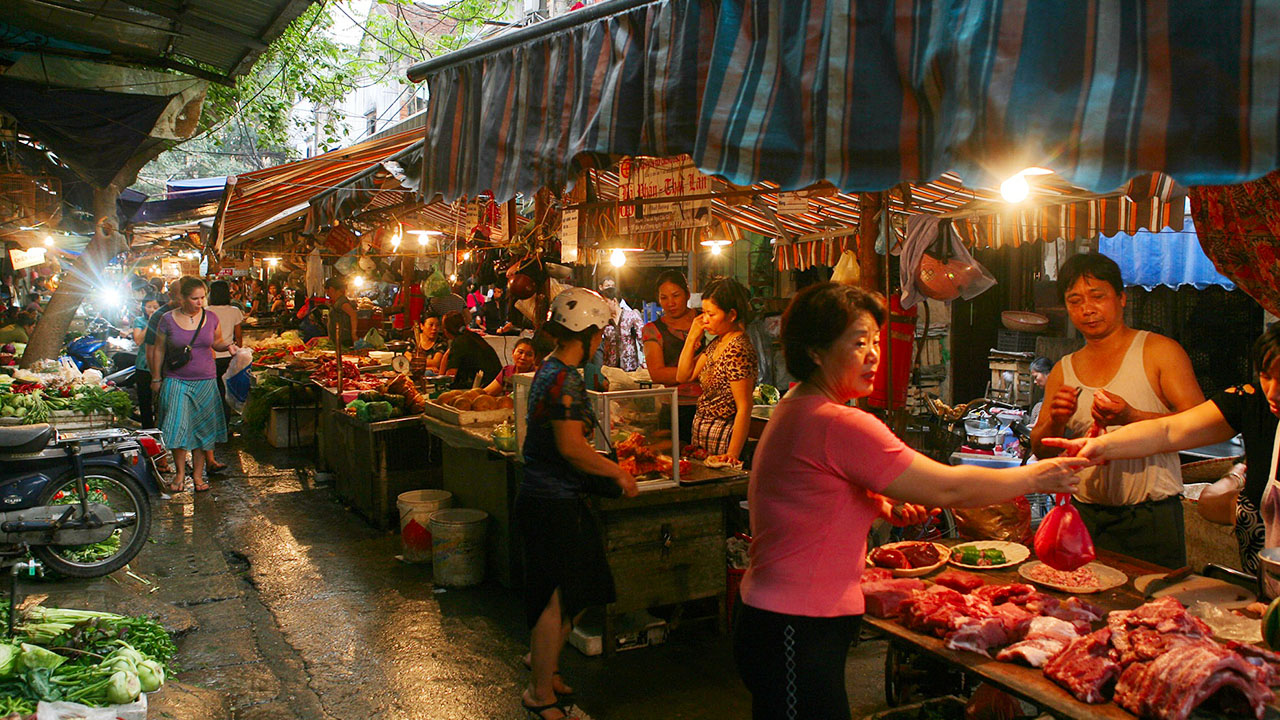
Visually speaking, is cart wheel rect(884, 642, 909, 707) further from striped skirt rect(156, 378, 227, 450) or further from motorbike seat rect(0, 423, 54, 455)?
striped skirt rect(156, 378, 227, 450)

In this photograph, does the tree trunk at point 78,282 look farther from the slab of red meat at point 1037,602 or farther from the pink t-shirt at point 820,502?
the slab of red meat at point 1037,602

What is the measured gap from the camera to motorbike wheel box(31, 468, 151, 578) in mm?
6418

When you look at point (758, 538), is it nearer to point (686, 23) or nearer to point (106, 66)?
point (686, 23)

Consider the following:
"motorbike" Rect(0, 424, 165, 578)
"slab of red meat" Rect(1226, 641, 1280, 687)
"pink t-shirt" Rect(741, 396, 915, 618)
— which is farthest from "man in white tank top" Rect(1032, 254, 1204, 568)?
"motorbike" Rect(0, 424, 165, 578)

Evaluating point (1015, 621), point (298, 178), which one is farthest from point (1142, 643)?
point (298, 178)

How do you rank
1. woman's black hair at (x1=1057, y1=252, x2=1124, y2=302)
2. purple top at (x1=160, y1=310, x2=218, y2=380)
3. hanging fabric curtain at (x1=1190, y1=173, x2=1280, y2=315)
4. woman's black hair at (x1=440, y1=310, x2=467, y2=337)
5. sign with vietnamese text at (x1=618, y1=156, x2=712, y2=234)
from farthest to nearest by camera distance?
woman's black hair at (x1=440, y1=310, x2=467, y2=337) → purple top at (x1=160, y1=310, x2=218, y2=380) → sign with vietnamese text at (x1=618, y1=156, x2=712, y2=234) → woman's black hair at (x1=1057, y1=252, x2=1124, y2=302) → hanging fabric curtain at (x1=1190, y1=173, x2=1280, y2=315)

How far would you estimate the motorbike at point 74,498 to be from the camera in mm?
6258

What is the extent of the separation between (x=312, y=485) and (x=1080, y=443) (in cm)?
906

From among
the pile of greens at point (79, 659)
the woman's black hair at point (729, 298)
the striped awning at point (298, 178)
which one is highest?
the striped awning at point (298, 178)

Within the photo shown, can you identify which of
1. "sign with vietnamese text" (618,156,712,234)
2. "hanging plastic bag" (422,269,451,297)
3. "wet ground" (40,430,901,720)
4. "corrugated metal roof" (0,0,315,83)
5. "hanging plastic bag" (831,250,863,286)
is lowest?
"wet ground" (40,430,901,720)

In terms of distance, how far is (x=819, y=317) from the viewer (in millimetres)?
2660

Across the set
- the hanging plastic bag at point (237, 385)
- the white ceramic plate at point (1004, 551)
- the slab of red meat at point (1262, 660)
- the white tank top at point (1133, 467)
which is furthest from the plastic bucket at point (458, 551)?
the hanging plastic bag at point (237, 385)

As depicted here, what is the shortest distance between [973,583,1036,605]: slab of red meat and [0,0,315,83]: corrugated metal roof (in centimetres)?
769

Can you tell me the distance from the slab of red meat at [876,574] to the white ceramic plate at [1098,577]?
559 millimetres
